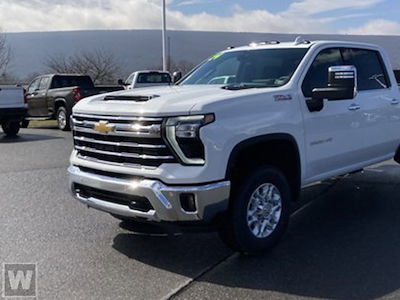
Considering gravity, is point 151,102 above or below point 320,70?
below

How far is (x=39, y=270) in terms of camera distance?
4137 millimetres

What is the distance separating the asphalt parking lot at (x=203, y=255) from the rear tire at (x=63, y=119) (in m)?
9.08

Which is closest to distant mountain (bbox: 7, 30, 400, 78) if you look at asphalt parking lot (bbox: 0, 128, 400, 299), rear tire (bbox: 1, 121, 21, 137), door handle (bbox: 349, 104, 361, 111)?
rear tire (bbox: 1, 121, 21, 137)

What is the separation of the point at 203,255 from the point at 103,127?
1511 mm

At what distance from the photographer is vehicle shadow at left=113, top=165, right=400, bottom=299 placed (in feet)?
12.5

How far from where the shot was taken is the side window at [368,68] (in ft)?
19.2

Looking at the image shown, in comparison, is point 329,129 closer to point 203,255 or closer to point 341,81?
point 341,81

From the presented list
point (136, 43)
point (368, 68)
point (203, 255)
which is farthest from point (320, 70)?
point (136, 43)

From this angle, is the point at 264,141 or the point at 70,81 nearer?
the point at 264,141

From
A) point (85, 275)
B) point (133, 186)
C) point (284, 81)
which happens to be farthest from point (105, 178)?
point (284, 81)

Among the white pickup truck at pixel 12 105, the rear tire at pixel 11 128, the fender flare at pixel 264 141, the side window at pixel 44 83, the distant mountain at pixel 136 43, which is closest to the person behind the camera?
the fender flare at pixel 264 141

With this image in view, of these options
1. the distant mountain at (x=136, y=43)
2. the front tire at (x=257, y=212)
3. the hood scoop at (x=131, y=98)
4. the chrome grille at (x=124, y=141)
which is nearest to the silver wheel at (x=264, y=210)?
the front tire at (x=257, y=212)

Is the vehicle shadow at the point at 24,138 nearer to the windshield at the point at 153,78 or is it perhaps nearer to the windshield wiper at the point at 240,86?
the windshield at the point at 153,78

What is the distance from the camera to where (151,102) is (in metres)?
4.11
